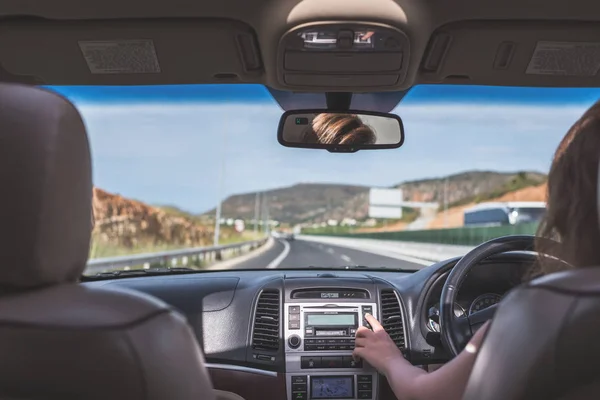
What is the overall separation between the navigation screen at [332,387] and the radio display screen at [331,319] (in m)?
0.36

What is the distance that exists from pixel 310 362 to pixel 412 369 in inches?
51.5

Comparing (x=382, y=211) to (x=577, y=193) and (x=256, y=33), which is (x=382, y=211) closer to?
(x=256, y=33)

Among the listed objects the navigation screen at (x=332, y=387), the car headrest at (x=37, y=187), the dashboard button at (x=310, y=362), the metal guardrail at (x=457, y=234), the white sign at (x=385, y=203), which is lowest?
the navigation screen at (x=332, y=387)

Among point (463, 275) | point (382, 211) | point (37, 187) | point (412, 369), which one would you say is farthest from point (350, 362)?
point (382, 211)

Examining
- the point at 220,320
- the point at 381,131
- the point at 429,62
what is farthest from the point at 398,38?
the point at 220,320

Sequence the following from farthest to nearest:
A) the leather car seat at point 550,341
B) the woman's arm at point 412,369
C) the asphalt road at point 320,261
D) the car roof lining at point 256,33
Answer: the asphalt road at point 320,261
the car roof lining at point 256,33
the woman's arm at point 412,369
the leather car seat at point 550,341

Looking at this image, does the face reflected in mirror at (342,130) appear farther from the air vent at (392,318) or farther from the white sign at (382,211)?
the white sign at (382,211)

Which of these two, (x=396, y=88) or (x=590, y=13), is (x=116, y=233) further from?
(x=590, y=13)

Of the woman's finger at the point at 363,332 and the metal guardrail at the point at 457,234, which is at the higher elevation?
the metal guardrail at the point at 457,234

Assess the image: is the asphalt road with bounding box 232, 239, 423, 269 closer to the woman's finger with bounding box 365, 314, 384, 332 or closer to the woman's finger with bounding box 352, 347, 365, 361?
the woman's finger with bounding box 365, 314, 384, 332

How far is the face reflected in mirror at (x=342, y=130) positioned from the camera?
14.6 feet

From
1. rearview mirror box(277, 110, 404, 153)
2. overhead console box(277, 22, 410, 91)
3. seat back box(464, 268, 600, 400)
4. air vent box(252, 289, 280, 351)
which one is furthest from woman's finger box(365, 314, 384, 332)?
seat back box(464, 268, 600, 400)

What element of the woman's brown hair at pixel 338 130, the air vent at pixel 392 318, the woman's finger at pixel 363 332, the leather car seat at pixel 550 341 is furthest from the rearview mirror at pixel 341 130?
the leather car seat at pixel 550 341

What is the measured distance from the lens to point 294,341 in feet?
14.2
